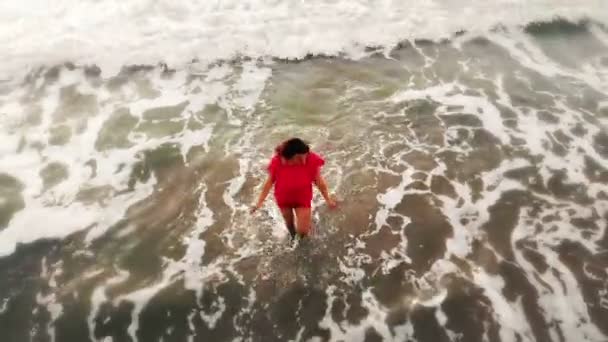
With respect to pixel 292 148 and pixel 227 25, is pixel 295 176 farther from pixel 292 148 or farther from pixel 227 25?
pixel 227 25

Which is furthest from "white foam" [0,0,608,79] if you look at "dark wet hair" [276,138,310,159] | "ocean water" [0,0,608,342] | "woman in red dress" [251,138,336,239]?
"dark wet hair" [276,138,310,159]

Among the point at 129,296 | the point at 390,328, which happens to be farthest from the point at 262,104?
the point at 390,328

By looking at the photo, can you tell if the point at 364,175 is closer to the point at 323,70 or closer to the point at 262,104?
the point at 262,104

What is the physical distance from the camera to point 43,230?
6918mm

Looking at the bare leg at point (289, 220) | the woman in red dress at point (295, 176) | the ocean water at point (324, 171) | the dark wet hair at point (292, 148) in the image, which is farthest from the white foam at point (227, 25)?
the dark wet hair at point (292, 148)

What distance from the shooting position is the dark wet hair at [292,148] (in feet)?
18.3

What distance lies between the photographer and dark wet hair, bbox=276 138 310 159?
558 cm

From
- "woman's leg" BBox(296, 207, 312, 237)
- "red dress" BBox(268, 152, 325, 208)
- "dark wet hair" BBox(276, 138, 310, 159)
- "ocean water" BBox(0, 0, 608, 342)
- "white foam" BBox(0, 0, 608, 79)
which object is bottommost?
"ocean water" BBox(0, 0, 608, 342)

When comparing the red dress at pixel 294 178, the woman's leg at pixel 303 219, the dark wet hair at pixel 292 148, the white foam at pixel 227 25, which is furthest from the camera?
the white foam at pixel 227 25

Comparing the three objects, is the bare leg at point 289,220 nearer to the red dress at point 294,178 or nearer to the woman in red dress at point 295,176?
the woman in red dress at point 295,176

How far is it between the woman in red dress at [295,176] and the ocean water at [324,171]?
64cm

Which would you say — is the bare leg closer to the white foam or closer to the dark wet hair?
the dark wet hair

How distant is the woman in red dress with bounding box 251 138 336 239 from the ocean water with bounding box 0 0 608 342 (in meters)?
0.64

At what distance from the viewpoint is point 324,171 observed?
758cm
